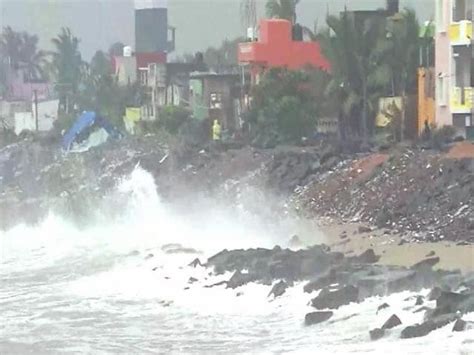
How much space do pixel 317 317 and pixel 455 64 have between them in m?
20.1

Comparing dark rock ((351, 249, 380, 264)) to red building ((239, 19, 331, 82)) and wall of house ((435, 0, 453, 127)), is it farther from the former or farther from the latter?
red building ((239, 19, 331, 82))

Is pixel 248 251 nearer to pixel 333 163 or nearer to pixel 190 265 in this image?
pixel 190 265

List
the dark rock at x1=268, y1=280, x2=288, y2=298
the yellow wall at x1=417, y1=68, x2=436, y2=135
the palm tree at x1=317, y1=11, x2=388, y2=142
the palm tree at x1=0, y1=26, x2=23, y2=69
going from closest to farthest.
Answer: the dark rock at x1=268, y1=280, x2=288, y2=298 → the yellow wall at x1=417, y1=68, x2=436, y2=135 → the palm tree at x1=317, y1=11, x2=388, y2=142 → the palm tree at x1=0, y1=26, x2=23, y2=69

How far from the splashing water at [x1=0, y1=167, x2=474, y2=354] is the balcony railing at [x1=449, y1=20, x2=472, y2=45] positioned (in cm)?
856

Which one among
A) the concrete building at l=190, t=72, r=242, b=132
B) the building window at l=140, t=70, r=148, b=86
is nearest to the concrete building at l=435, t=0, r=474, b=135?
the concrete building at l=190, t=72, r=242, b=132

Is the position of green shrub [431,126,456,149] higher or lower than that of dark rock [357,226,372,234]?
higher

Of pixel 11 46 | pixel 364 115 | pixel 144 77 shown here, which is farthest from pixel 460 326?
pixel 11 46

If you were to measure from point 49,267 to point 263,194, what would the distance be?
716cm

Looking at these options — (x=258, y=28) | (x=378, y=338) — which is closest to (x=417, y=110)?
(x=258, y=28)

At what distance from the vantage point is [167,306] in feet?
54.3

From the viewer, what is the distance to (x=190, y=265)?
2031 cm

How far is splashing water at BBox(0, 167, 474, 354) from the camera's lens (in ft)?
42.5

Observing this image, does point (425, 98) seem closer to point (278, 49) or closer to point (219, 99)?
point (278, 49)

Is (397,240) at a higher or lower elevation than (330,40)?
lower
